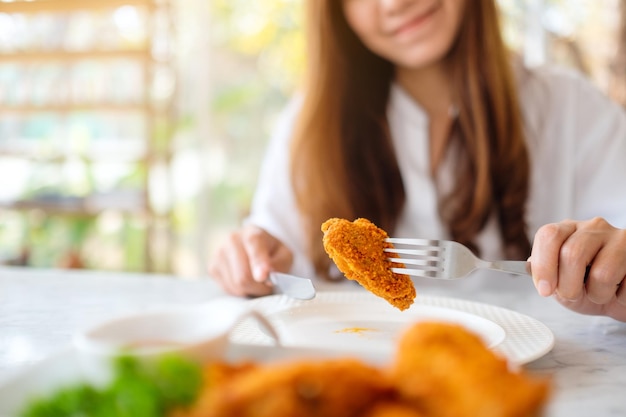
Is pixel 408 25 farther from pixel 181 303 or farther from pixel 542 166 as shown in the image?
pixel 181 303

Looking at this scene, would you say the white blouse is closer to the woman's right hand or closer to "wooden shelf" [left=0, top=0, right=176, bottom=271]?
the woman's right hand

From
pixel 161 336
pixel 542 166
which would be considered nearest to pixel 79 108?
pixel 542 166

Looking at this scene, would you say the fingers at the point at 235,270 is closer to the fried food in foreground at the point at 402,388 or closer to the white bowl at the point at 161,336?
the white bowl at the point at 161,336

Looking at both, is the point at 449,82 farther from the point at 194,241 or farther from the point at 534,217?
the point at 194,241

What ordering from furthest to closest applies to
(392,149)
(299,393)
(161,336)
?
(392,149) < (161,336) < (299,393)

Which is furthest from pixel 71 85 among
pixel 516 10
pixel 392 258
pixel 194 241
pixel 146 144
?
pixel 392 258
